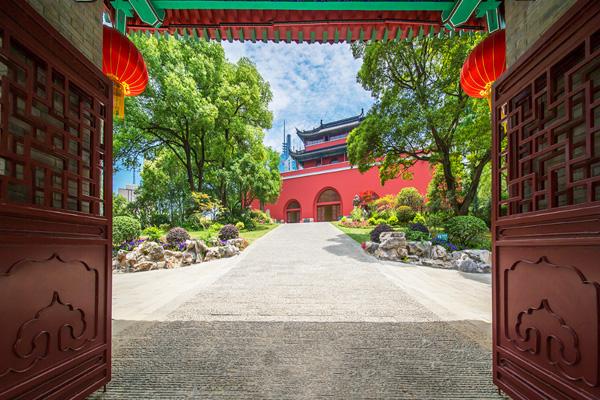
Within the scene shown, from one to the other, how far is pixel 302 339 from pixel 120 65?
3.28 meters

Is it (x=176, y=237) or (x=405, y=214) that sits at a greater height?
(x=405, y=214)

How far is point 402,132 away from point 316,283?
620 centimetres

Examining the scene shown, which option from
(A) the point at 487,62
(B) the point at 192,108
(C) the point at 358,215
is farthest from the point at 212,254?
(C) the point at 358,215

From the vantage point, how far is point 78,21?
2133mm

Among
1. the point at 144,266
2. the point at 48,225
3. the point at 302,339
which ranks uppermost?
the point at 48,225

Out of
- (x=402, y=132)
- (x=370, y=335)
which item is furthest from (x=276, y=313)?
(x=402, y=132)

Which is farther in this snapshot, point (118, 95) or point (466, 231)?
point (466, 231)

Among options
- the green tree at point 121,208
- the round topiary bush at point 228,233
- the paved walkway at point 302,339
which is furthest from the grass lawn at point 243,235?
the green tree at point 121,208

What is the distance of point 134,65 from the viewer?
2678 millimetres

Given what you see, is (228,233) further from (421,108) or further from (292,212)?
(292,212)

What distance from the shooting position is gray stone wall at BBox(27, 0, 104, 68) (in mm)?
1889

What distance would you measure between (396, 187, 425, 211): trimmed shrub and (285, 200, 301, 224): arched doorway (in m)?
12.6

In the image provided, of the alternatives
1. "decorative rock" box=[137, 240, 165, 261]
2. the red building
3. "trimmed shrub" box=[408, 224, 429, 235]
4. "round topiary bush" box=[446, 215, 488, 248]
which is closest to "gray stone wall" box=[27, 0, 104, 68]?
"decorative rock" box=[137, 240, 165, 261]

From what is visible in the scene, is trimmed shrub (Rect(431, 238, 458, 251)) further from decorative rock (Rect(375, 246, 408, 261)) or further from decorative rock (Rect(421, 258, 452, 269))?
decorative rock (Rect(375, 246, 408, 261))
